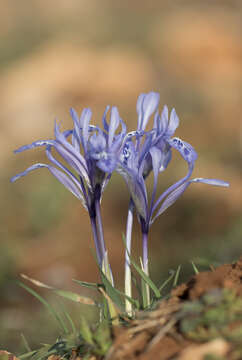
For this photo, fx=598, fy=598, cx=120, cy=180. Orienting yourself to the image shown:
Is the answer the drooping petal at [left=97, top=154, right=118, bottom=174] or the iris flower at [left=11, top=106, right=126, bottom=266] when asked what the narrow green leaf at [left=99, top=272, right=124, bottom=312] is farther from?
the drooping petal at [left=97, top=154, right=118, bottom=174]

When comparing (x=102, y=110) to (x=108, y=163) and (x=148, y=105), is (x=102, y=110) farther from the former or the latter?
(x=108, y=163)

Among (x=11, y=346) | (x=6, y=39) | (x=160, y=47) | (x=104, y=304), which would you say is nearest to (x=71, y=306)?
(x=11, y=346)

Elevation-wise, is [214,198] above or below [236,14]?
below

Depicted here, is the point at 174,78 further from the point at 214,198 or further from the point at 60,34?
the point at 214,198

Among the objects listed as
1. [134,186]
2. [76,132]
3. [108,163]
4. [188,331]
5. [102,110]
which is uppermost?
[102,110]

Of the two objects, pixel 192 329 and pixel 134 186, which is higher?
pixel 134 186

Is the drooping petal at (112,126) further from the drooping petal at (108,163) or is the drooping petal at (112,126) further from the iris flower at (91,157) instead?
the drooping petal at (108,163)

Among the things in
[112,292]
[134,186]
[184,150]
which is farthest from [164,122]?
[112,292]
